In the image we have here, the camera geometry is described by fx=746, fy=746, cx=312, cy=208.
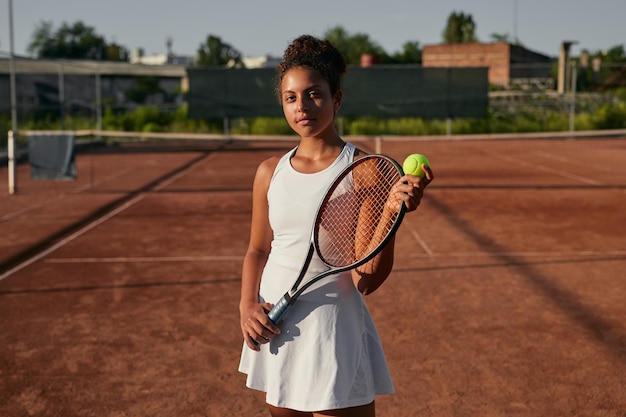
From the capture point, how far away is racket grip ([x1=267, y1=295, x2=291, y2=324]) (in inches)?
85.7

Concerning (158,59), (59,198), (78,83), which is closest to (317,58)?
(59,198)

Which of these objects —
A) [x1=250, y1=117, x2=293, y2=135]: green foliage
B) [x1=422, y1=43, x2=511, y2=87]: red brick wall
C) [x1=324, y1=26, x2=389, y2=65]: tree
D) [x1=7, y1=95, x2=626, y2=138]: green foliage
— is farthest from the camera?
[x1=324, y1=26, x2=389, y2=65]: tree

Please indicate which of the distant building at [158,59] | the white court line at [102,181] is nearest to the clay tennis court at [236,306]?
the white court line at [102,181]

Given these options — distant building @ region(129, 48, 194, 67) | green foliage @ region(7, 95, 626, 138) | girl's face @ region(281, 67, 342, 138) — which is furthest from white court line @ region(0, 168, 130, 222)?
distant building @ region(129, 48, 194, 67)

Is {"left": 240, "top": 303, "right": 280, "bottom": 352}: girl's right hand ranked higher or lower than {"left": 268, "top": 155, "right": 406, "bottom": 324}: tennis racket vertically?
lower

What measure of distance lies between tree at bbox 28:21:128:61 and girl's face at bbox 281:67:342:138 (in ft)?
236

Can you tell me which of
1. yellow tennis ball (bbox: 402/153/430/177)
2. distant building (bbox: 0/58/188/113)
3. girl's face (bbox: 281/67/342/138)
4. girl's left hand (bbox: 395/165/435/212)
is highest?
distant building (bbox: 0/58/188/113)

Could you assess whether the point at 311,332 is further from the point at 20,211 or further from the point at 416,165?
the point at 20,211

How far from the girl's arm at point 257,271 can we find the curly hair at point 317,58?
12.7 inches

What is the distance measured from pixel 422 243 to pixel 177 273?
9.17 feet

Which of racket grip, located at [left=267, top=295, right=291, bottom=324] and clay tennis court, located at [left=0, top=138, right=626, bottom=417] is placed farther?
clay tennis court, located at [left=0, top=138, right=626, bottom=417]

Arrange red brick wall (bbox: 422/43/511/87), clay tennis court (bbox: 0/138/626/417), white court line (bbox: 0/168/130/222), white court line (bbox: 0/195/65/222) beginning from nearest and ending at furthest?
clay tennis court (bbox: 0/138/626/417) → white court line (bbox: 0/195/65/222) → white court line (bbox: 0/168/130/222) → red brick wall (bbox: 422/43/511/87)

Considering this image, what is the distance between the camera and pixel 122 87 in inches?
1908

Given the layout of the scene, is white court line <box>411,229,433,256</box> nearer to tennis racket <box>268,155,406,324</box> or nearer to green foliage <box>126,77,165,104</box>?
tennis racket <box>268,155,406,324</box>
